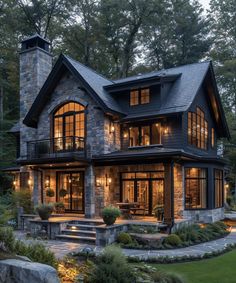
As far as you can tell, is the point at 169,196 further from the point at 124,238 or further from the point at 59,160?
the point at 59,160

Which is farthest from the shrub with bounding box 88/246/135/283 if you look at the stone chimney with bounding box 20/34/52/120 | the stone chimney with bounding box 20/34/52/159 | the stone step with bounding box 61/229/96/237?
the stone chimney with bounding box 20/34/52/120

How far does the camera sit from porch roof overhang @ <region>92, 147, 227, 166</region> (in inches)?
580

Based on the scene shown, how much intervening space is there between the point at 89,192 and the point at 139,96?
605cm

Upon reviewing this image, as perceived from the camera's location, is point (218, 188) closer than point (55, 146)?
No

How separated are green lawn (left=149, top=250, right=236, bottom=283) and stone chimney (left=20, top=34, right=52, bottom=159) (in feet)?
44.3

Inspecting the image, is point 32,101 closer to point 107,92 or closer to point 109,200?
point 107,92

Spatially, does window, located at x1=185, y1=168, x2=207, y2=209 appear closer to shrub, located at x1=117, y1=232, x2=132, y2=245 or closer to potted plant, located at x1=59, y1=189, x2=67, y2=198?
shrub, located at x1=117, y1=232, x2=132, y2=245

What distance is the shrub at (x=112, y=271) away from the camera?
22.4 feet

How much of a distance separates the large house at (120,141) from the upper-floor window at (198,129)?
5 centimetres

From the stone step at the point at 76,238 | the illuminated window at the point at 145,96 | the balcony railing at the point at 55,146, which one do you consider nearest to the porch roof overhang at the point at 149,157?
the balcony railing at the point at 55,146

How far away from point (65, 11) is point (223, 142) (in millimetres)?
19868

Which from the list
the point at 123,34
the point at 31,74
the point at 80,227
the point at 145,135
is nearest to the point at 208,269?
the point at 80,227

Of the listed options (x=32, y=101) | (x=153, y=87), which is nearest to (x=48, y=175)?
(x=32, y=101)

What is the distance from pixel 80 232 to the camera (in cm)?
1464
